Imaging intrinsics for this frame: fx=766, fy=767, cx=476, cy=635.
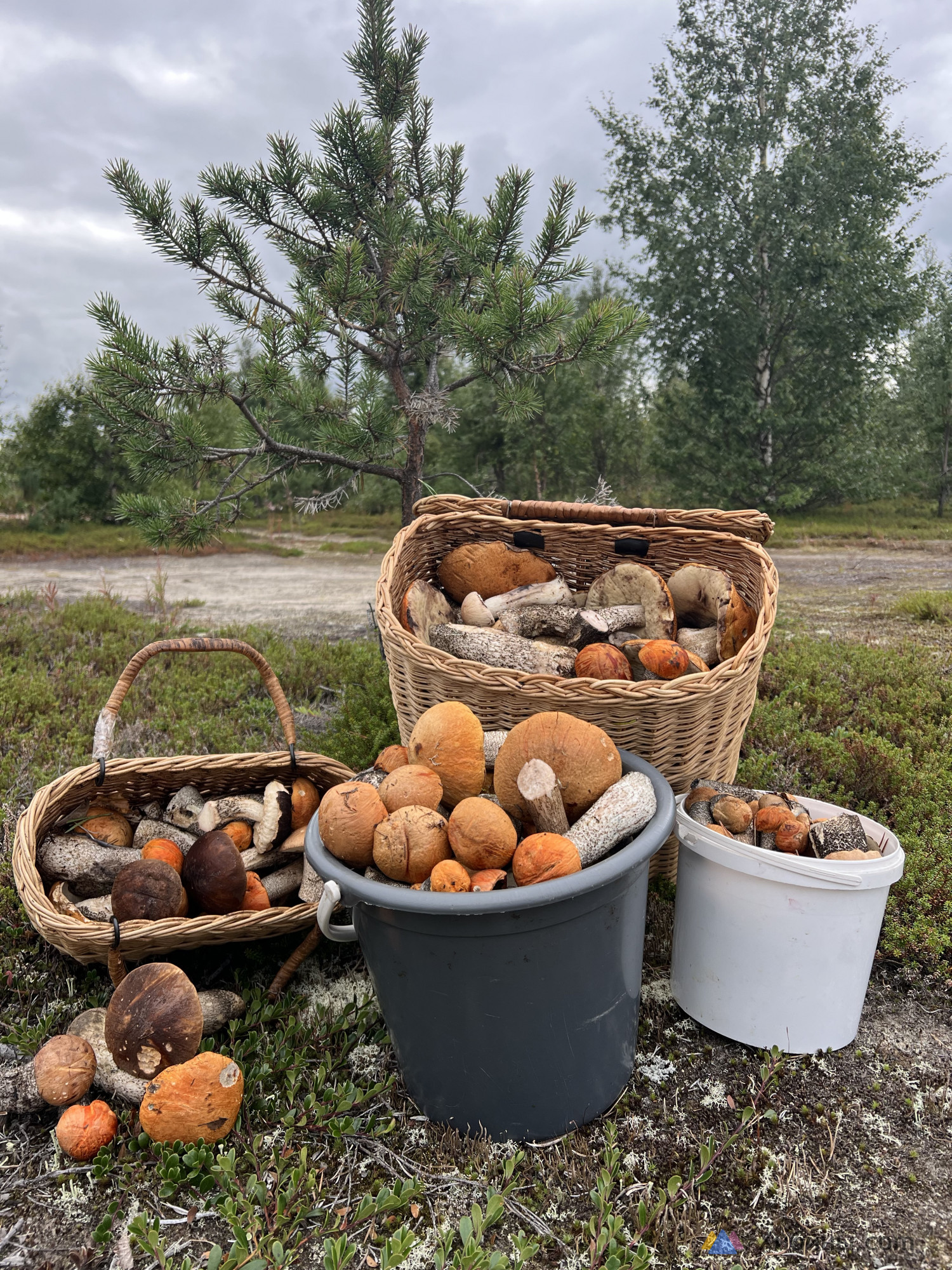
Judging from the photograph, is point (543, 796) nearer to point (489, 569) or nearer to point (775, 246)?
point (489, 569)

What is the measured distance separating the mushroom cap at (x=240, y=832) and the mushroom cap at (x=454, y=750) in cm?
90

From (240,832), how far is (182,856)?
7.7 inches

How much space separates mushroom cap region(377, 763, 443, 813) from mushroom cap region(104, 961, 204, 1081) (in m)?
0.69

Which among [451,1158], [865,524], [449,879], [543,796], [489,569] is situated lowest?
[865,524]

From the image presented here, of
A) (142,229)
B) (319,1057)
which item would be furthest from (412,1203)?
(142,229)

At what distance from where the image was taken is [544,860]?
5.78 feet

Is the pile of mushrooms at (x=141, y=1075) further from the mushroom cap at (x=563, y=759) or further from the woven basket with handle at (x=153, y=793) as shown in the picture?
the mushroom cap at (x=563, y=759)

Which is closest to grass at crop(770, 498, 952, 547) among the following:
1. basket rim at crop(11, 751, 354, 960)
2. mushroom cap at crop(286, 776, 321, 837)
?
mushroom cap at crop(286, 776, 321, 837)

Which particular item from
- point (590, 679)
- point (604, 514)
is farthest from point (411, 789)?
point (604, 514)

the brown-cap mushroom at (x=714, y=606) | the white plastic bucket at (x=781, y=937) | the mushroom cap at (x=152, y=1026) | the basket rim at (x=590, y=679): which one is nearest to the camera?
the mushroom cap at (x=152, y=1026)

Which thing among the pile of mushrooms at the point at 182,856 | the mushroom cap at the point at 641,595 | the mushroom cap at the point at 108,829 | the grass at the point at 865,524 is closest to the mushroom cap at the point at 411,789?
the pile of mushrooms at the point at 182,856

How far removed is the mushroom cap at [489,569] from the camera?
343 centimetres

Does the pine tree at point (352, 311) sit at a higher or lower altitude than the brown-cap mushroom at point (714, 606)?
higher

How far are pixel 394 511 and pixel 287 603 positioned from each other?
20.1 metres
